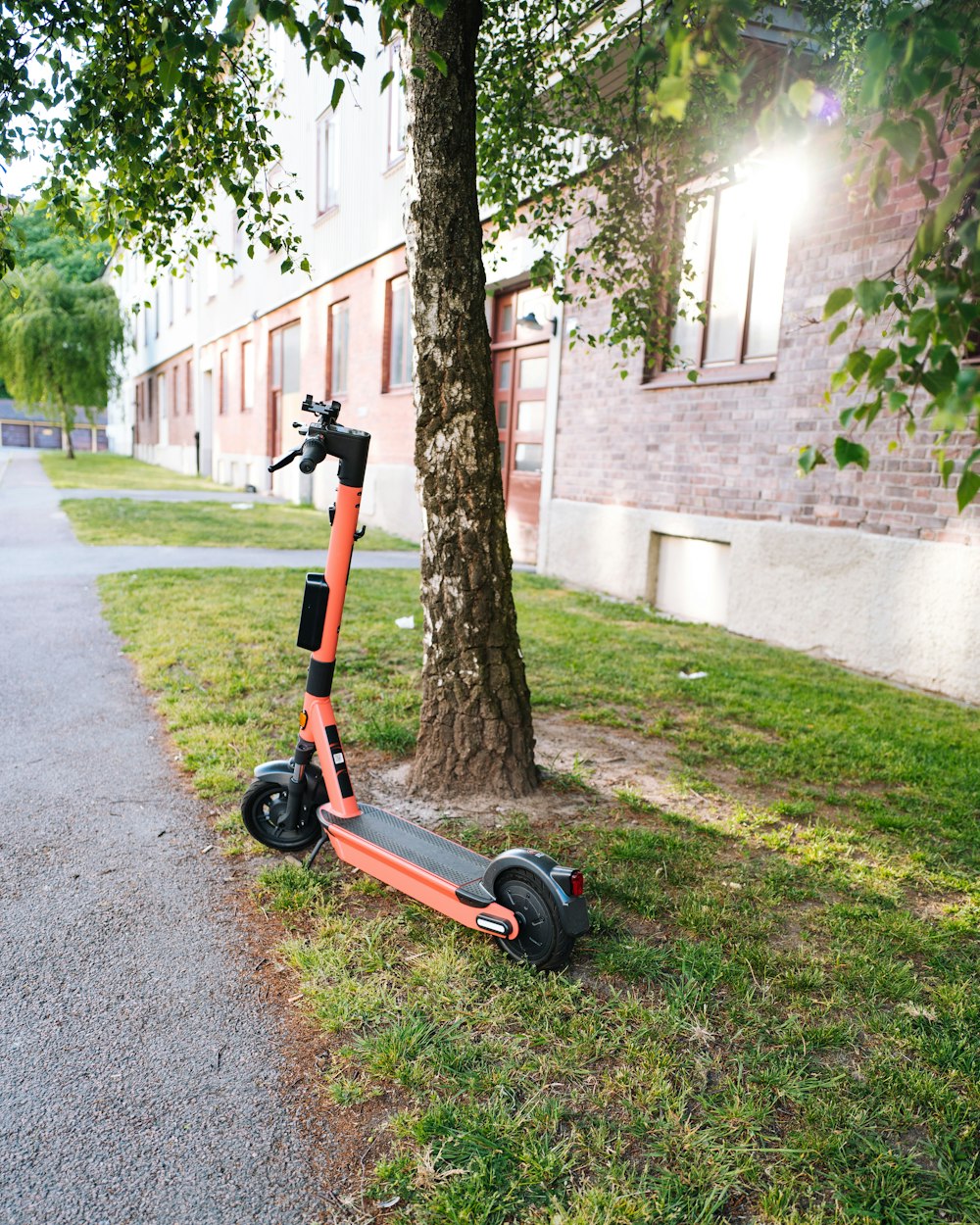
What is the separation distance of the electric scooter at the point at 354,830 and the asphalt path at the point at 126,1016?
38cm

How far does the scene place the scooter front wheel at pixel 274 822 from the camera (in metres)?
3.59

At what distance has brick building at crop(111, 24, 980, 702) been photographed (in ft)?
21.8

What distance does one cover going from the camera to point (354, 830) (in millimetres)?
3283

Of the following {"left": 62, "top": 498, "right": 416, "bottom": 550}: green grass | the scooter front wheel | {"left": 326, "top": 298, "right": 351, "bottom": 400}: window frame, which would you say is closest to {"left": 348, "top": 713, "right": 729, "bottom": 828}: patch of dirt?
the scooter front wheel

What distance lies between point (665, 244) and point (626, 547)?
4.31m

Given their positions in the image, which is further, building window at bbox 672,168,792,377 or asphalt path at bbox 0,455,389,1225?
building window at bbox 672,168,792,377

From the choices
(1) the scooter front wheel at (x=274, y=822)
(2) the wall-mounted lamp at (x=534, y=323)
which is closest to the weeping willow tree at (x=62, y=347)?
(2) the wall-mounted lamp at (x=534, y=323)

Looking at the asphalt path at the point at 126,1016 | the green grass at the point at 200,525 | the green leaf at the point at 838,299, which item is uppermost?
the green leaf at the point at 838,299

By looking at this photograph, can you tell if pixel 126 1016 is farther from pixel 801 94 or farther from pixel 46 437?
pixel 46 437

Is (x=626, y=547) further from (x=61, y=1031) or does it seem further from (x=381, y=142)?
(x=381, y=142)

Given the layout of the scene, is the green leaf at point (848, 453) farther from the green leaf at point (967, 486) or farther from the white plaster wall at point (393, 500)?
the white plaster wall at point (393, 500)

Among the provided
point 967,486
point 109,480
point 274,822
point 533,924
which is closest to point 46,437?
point 109,480

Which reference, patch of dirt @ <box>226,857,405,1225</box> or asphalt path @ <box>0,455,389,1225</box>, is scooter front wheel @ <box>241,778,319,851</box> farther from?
patch of dirt @ <box>226,857,405,1225</box>

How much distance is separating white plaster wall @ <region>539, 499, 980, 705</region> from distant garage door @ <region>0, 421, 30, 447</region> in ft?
227
